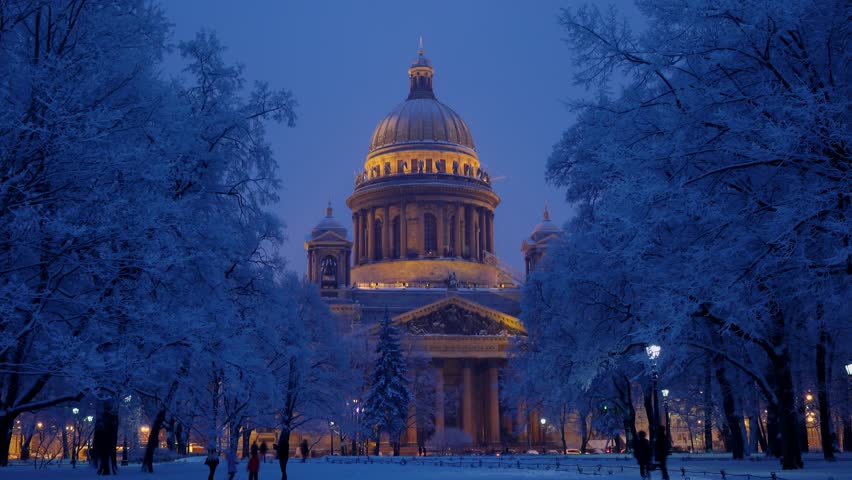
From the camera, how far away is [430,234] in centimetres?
10912

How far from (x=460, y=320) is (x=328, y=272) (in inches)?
550

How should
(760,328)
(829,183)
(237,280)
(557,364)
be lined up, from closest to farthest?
(829,183) < (760,328) < (237,280) < (557,364)

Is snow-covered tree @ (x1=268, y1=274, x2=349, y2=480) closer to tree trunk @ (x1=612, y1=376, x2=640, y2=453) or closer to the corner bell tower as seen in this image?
tree trunk @ (x1=612, y1=376, x2=640, y2=453)

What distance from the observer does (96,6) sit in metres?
17.8

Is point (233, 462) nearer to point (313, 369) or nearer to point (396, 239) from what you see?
point (313, 369)

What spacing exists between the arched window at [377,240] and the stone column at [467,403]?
997 inches

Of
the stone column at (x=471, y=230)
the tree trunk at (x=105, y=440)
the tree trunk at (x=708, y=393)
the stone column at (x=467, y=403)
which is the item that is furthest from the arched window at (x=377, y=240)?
the tree trunk at (x=105, y=440)

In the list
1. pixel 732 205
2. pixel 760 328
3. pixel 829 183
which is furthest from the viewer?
pixel 760 328

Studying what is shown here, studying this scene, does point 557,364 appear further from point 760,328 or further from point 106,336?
point 106,336

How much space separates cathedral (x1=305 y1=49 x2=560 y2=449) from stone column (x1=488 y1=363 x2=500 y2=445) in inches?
4.5

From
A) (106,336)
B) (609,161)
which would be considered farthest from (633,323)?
(106,336)

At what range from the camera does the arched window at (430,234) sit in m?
108

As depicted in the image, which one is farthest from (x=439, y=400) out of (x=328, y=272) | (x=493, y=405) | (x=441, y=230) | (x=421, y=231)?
(x=441, y=230)

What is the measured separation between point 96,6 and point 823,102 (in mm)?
12162
